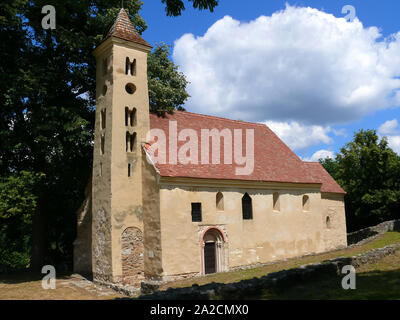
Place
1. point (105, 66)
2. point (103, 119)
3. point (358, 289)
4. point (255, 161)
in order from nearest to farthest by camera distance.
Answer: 1. point (358, 289)
2. point (103, 119)
3. point (105, 66)
4. point (255, 161)

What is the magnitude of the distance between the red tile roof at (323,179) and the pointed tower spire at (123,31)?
714 inches

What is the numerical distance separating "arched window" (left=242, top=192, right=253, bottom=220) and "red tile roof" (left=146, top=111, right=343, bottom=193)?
51.6 inches

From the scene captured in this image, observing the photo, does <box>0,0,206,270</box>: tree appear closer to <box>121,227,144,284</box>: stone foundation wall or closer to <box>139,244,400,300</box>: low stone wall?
<box>121,227,144,284</box>: stone foundation wall

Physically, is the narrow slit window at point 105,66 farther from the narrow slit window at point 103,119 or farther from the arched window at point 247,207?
the arched window at point 247,207

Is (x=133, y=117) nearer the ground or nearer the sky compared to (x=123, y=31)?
nearer the ground

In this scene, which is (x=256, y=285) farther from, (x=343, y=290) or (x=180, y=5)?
(x=180, y=5)

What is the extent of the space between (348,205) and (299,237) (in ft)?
60.8

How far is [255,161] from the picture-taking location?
25.9m

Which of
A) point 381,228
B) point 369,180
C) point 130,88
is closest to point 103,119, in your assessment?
point 130,88

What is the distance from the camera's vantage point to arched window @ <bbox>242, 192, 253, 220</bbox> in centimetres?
2347

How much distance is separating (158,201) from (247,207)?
265 inches
